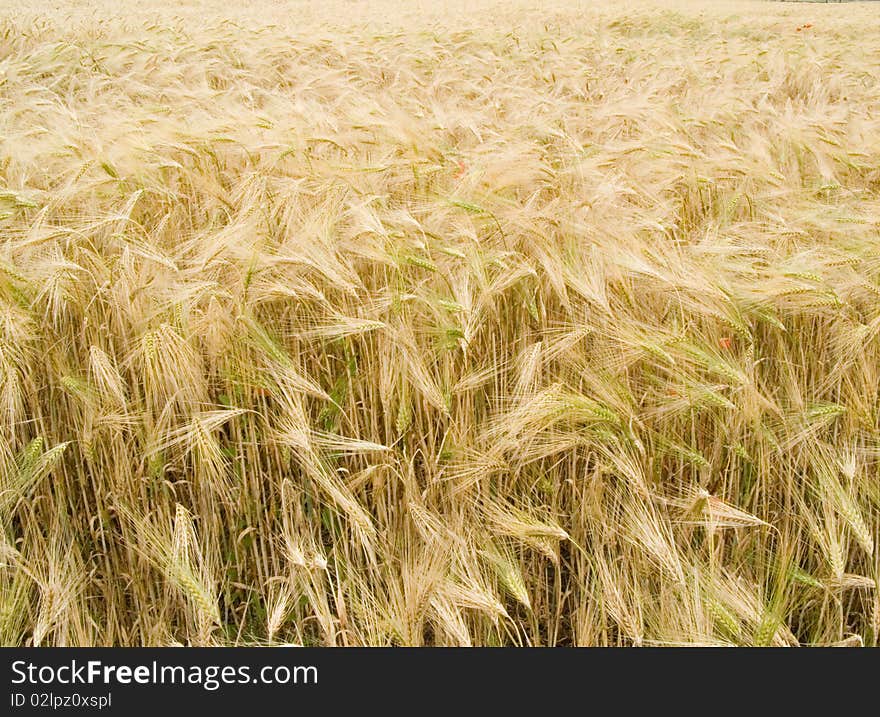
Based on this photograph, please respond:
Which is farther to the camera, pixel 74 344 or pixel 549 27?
pixel 549 27

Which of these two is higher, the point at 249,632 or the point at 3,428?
the point at 3,428

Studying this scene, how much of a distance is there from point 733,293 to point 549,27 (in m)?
8.85

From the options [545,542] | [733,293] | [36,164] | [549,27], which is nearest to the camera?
[545,542]

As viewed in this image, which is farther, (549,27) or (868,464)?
(549,27)

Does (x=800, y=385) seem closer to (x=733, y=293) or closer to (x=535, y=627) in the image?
(x=733, y=293)

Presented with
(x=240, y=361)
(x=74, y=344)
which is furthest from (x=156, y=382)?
(x=74, y=344)

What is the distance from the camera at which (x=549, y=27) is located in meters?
9.09

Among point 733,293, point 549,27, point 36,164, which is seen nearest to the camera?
point 733,293

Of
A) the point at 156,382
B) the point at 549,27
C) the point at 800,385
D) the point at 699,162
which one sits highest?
the point at 549,27

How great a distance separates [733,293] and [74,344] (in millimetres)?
1276

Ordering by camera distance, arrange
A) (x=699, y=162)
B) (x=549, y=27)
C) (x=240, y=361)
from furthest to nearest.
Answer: (x=549, y=27)
(x=699, y=162)
(x=240, y=361)

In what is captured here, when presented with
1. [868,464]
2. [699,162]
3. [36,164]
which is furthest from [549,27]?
[868,464]

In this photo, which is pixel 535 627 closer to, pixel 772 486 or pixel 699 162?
pixel 772 486

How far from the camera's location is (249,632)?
1177 mm
